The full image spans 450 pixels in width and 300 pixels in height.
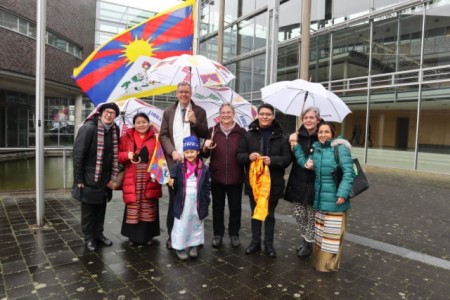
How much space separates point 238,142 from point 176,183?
3.07 feet

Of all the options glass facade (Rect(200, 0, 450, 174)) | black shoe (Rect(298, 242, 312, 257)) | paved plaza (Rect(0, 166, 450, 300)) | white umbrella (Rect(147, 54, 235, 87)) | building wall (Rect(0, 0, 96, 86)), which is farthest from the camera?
building wall (Rect(0, 0, 96, 86))

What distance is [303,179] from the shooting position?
4.00 meters

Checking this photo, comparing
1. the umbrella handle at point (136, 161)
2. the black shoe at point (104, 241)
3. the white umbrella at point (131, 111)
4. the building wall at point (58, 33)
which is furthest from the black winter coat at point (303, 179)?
the building wall at point (58, 33)

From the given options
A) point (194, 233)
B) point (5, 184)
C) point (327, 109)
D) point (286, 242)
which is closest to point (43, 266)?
point (194, 233)

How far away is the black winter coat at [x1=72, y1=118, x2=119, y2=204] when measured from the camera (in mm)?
4023

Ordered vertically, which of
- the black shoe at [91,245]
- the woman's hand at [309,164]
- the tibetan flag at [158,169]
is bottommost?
the black shoe at [91,245]

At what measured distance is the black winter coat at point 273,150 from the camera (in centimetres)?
407

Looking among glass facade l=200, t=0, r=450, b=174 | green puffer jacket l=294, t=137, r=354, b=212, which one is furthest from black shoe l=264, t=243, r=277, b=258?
glass facade l=200, t=0, r=450, b=174

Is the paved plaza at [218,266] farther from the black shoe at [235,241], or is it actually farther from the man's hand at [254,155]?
the man's hand at [254,155]

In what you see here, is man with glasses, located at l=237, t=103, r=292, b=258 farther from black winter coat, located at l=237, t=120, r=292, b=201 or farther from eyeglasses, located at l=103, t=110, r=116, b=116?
eyeglasses, located at l=103, t=110, r=116, b=116

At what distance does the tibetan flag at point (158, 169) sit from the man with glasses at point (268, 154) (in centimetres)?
91

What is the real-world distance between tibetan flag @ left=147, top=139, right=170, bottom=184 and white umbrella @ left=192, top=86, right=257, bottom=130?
1025mm

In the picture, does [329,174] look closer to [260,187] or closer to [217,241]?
[260,187]

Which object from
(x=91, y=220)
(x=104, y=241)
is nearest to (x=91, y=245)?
(x=104, y=241)
